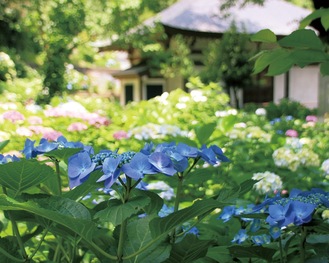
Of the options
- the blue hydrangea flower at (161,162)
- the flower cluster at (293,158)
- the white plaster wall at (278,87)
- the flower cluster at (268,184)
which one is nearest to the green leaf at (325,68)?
the blue hydrangea flower at (161,162)

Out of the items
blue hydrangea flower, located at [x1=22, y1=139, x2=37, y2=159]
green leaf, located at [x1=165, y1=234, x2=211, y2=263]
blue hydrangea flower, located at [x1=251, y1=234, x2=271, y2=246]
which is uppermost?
blue hydrangea flower, located at [x1=22, y1=139, x2=37, y2=159]

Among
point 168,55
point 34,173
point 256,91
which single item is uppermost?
point 34,173

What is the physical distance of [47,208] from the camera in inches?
40.8

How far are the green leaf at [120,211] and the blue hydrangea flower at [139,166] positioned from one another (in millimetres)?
52

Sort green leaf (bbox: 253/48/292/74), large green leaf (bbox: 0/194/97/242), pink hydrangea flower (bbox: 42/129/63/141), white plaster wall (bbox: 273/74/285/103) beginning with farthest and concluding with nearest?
1. white plaster wall (bbox: 273/74/285/103)
2. pink hydrangea flower (bbox: 42/129/63/141)
3. green leaf (bbox: 253/48/292/74)
4. large green leaf (bbox: 0/194/97/242)

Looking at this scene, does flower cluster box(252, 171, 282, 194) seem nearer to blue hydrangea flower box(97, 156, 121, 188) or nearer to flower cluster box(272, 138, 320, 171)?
flower cluster box(272, 138, 320, 171)

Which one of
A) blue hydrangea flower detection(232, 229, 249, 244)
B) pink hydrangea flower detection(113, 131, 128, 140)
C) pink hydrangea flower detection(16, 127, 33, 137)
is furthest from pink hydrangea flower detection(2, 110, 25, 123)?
blue hydrangea flower detection(232, 229, 249, 244)

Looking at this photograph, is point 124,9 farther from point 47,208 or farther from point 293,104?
point 47,208

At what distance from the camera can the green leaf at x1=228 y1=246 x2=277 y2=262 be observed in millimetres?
1207

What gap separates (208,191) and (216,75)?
1508cm

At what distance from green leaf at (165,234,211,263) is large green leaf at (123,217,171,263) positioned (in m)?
0.04

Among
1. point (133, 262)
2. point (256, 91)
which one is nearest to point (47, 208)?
point (133, 262)

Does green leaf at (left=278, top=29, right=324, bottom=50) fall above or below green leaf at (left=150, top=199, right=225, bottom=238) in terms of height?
above

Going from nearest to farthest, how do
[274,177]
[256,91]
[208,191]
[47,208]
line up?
[47,208] → [274,177] → [208,191] → [256,91]
